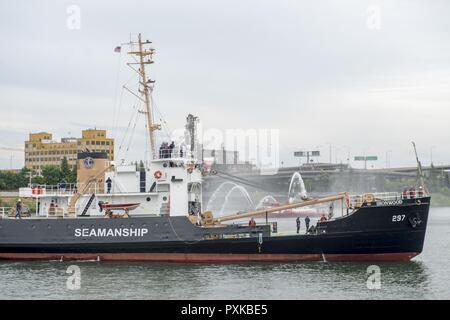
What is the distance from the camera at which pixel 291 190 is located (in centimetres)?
10744

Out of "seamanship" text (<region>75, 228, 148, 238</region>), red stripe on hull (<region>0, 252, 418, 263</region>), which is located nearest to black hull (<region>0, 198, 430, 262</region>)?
red stripe on hull (<region>0, 252, 418, 263</region>)

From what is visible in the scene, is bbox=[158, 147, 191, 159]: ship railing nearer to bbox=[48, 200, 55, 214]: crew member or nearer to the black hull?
the black hull

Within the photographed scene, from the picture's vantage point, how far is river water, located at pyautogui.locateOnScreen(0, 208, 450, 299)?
982 inches

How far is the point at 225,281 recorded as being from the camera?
27562mm

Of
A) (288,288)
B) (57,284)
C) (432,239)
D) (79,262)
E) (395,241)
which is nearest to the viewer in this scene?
(288,288)

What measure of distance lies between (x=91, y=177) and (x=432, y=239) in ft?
87.4

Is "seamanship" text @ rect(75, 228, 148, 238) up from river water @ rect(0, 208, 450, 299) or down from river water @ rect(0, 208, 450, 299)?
up

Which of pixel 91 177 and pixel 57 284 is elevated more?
pixel 91 177

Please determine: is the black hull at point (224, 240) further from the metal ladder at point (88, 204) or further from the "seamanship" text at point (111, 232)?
the metal ladder at point (88, 204)

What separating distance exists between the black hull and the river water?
2.17 ft

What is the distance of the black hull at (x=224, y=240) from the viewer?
104 feet

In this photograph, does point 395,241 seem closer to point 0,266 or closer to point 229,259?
point 229,259
